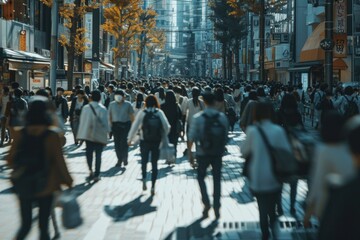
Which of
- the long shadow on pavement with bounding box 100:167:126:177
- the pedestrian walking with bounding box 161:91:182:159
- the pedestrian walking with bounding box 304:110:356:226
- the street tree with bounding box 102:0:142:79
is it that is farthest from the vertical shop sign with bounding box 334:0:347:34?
the pedestrian walking with bounding box 304:110:356:226

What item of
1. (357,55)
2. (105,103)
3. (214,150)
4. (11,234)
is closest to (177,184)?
(214,150)

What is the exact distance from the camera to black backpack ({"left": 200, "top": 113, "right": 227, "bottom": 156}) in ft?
28.9

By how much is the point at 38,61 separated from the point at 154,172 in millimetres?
21693

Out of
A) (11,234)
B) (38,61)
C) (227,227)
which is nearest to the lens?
(11,234)

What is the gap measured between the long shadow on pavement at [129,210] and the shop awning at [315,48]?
33875 millimetres

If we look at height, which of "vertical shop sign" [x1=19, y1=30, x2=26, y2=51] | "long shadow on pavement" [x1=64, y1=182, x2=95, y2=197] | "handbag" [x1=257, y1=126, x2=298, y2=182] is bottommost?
"long shadow on pavement" [x1=64, y1=182, x2=95, y2=197]

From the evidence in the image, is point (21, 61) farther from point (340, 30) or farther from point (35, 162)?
point (35, 162)

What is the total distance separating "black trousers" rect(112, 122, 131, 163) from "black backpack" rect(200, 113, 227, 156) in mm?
5518

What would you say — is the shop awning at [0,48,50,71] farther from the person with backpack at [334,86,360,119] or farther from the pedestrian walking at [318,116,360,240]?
the pedestrian walking at [318,116,360,240]

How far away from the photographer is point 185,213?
378 inches

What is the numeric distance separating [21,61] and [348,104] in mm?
16403

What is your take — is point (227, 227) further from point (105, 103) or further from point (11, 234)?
point (105, 103)

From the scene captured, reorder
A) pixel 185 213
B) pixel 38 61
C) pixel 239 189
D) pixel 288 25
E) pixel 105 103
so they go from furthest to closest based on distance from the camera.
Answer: pixel 288 25 < pixel 38 61 < pixel 105 103 < pixel 239 189 < pixel 185 213

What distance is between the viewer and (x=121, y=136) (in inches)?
571
